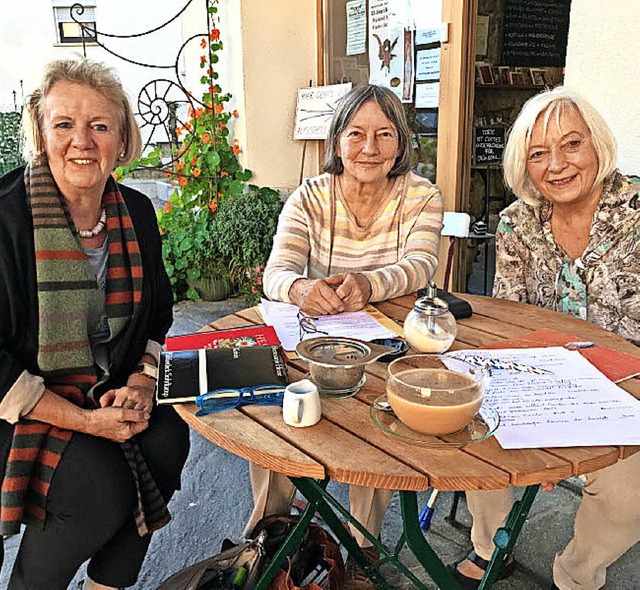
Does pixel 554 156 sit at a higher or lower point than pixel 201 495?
higher

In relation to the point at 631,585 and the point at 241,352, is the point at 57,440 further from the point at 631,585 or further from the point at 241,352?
the point at 631,585

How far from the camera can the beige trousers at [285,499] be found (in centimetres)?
187

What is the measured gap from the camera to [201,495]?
93.4 inches

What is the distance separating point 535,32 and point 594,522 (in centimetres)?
395

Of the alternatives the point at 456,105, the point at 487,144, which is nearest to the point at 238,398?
the point at 456,105

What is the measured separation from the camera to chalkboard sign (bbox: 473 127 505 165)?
396 centimetres

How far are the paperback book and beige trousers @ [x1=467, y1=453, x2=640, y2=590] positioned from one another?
0.82m

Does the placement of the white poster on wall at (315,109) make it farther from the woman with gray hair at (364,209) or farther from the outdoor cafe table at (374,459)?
the outdoor cafe table at (374,459)

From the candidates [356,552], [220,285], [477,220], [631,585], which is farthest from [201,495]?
[477,220]

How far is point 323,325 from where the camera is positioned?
1.73m

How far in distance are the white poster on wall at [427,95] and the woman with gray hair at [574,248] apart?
184cm

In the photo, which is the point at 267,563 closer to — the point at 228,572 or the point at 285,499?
the point at 228,572

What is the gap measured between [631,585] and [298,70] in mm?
4016

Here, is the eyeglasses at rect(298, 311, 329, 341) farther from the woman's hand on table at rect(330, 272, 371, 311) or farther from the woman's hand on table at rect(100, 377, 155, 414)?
the woman's hand on table at rect(100, 377, 155, 414)
